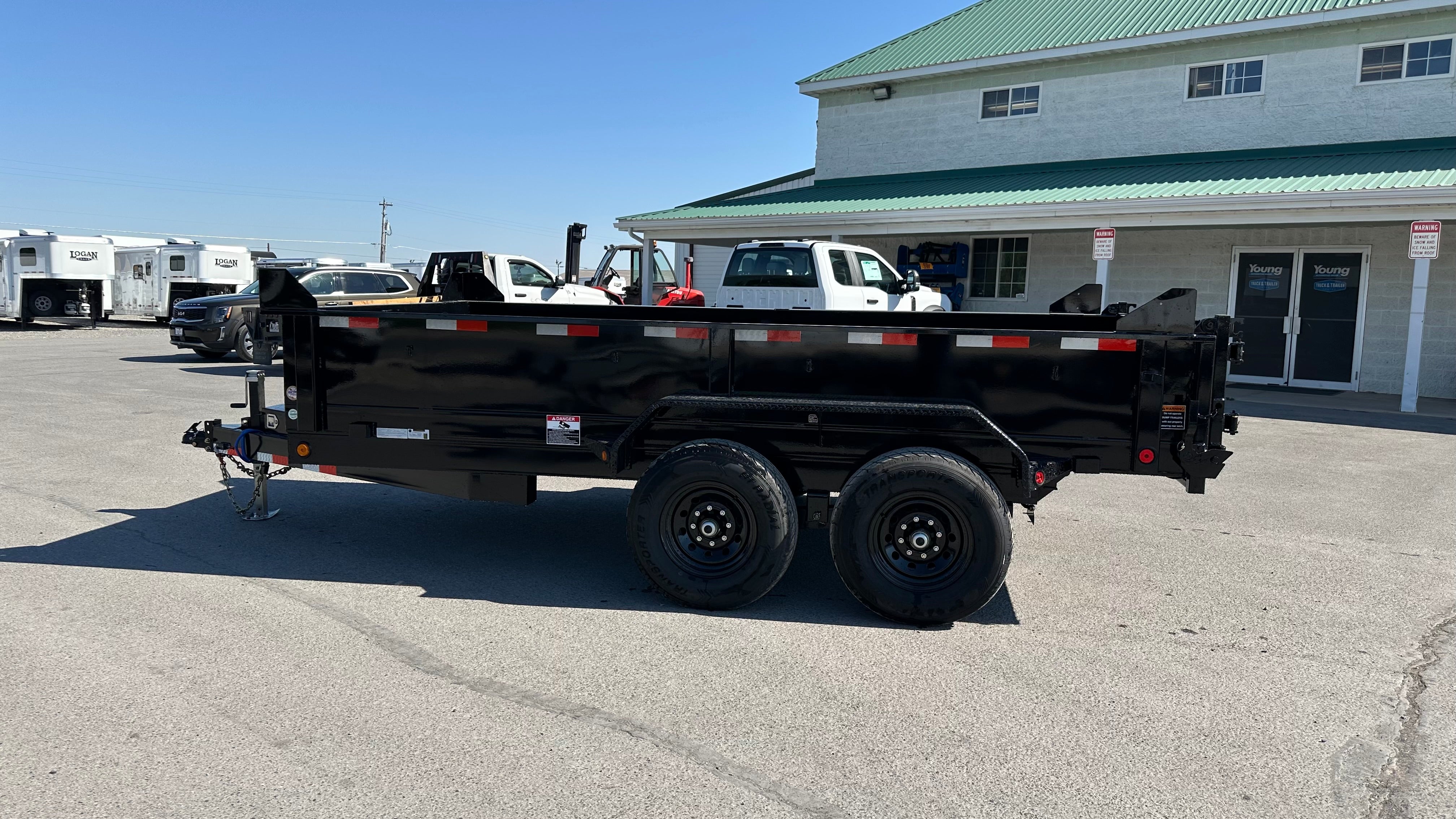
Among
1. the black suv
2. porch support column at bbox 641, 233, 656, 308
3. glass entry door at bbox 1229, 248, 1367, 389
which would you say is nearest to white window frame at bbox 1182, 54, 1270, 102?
glass entry door at bbox 1229, 248, 1367, 389

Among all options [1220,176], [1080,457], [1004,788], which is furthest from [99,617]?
[1220,176]

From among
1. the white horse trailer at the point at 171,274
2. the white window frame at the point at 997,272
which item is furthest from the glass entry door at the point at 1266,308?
the white horse trailer at the point at 171,274

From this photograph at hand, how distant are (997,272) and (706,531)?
16921 mm

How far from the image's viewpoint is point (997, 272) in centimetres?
2069

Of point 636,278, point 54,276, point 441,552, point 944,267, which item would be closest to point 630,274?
point 636,278

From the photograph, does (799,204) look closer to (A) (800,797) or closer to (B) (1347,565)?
(B) (1347,565)

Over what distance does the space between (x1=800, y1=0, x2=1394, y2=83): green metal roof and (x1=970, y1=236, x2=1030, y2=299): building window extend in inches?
151

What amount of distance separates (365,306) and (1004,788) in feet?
13.5

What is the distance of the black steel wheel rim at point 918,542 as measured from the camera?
4.91 m

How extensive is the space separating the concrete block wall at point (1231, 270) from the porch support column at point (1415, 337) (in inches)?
59.9

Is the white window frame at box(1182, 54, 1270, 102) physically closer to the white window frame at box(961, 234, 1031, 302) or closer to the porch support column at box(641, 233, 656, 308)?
the white window frame at box(961, 234, 1031, 302)

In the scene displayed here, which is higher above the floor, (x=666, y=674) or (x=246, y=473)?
(x=246, y=473)

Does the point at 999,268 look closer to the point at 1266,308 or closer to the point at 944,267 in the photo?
the point at 944,267

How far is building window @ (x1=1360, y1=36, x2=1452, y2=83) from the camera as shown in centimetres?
1616
